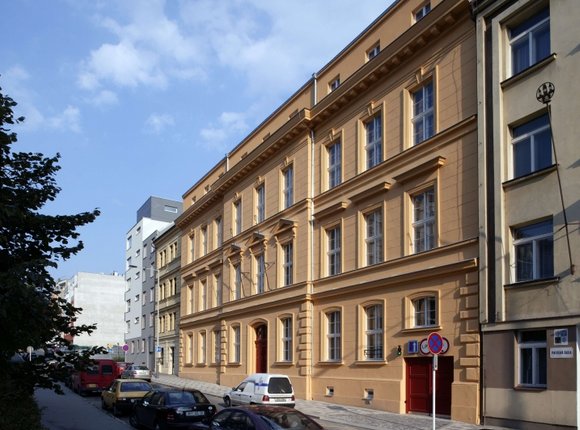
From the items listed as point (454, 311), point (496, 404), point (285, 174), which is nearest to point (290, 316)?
point (285, 174)

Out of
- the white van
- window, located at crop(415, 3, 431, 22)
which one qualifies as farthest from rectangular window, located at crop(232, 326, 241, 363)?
window, located at crop(415, 3, 431, 22)

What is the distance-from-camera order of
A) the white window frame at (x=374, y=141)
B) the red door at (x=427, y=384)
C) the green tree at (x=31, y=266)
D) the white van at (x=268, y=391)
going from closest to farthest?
the green tree at (x=31, y=266) < the red door at (x=427, y=384) < the white van at (x=268, y=391) < the white window frame at (x=374, y=141)

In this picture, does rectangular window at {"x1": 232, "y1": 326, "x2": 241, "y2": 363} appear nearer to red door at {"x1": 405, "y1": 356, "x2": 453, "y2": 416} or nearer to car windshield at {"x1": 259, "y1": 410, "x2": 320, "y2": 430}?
red door at {"x1": 405, "y1": 356, "x2": 453, "y2": 416}

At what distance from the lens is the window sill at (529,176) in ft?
62.9

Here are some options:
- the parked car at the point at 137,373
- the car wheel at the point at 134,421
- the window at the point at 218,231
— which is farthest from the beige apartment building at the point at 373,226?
the car wheel at the point at 134,421

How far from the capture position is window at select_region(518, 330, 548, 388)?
1886 centimetres

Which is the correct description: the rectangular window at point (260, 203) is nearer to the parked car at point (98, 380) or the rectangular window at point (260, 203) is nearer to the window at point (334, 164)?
the window at point (334, 164)

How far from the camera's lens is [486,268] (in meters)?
21.0

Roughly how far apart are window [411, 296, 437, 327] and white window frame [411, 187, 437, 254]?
5.91 feet

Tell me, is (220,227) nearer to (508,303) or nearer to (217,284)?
(217,284)

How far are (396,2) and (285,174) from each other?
11852mm

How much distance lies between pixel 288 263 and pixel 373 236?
7967 millimetres

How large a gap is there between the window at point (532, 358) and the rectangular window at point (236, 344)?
77.2 ft

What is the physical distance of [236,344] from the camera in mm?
41062
